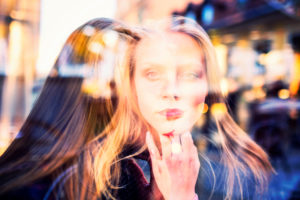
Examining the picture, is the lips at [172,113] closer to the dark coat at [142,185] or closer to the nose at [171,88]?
the nose at [171,88]

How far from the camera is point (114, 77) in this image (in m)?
1.07

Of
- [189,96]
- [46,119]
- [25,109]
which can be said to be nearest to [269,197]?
[189,96]

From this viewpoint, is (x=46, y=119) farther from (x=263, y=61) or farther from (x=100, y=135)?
(x=263, y=61)

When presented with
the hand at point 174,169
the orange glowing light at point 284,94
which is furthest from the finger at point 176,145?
the orange glowing light at point 284,94

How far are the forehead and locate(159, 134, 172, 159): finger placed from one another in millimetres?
301

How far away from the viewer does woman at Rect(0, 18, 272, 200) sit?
1.01 meters

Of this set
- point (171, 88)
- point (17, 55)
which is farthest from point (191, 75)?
point (17, 55)

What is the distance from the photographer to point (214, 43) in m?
1.34

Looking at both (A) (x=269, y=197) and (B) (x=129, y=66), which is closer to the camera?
(B) (x=129, y=66)

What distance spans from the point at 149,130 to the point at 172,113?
11 cm

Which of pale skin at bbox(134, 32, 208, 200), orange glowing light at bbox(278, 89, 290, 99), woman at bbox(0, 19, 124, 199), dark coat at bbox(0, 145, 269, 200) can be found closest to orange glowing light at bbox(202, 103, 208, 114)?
pale skin at bbox(134, 32, 208, 200)

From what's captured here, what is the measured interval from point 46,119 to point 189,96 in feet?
1.87

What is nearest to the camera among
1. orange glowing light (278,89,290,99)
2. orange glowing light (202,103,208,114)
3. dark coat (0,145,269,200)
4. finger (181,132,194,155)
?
dark coat (0,145,269,200)

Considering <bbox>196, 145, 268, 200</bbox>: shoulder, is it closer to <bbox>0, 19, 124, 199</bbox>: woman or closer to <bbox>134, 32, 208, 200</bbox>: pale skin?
<bbox>134, 32, 208, 200</bbox>: pale skin
